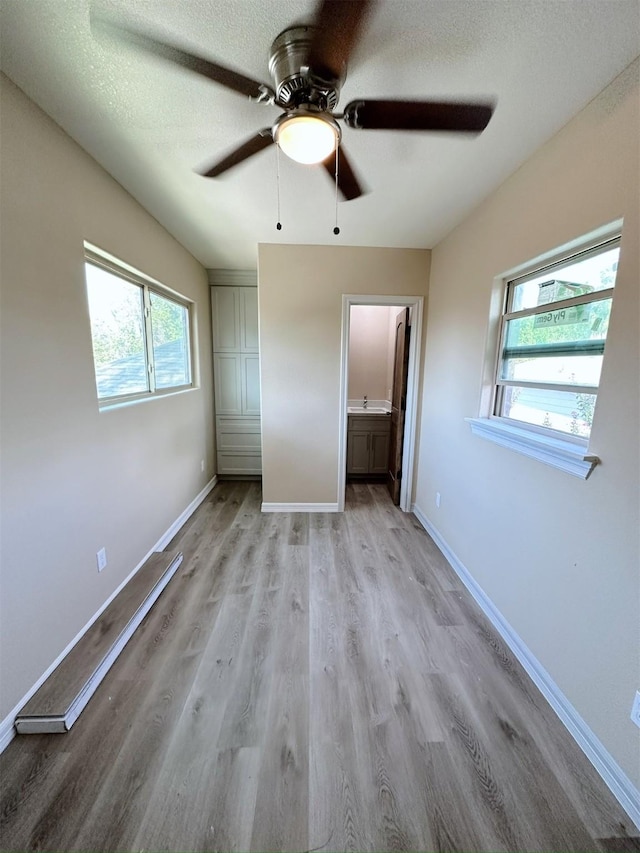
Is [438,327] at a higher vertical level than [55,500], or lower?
higher

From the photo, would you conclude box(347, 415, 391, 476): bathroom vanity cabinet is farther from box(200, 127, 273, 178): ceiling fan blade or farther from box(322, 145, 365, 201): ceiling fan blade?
box(200, 127, 273, 178): ceiling fan blade

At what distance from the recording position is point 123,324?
2.16 meters

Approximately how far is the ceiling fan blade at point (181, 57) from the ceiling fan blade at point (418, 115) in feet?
1.13

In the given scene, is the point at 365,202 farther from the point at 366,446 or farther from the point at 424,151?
the point at 366,446

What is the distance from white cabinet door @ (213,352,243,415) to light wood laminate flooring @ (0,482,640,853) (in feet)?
7.76

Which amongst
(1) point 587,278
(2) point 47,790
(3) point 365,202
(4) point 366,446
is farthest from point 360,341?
(2) point 47,790

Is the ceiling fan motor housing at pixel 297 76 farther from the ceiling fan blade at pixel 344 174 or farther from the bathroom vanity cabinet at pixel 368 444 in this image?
the bathroom vanity cabinet at pixel 368 444

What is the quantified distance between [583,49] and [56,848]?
10.3 feet

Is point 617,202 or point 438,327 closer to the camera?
point 617,202

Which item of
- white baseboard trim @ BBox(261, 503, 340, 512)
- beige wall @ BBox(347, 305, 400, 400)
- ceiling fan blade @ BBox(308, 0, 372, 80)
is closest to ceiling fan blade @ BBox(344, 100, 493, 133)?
ceiling fan blade @ BBox(308, 0, 372, 80)

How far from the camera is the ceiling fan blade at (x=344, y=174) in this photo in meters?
1.44

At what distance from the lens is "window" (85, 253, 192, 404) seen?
1.89m

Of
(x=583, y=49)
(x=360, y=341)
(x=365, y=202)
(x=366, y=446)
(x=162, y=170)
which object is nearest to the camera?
(x=583, y=49)

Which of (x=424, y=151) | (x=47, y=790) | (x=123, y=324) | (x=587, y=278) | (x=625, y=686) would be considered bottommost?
(x=47, y=790)
